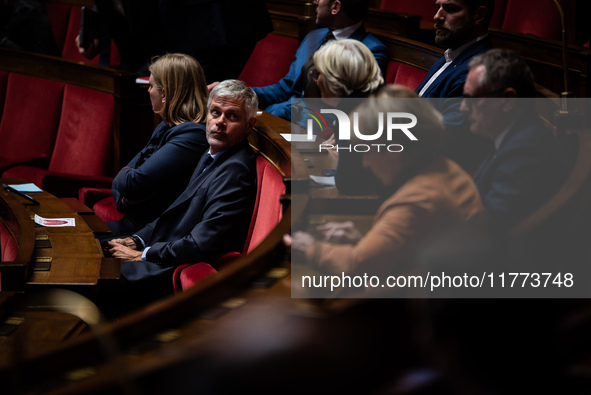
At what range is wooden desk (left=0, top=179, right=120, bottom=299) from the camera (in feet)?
5.50

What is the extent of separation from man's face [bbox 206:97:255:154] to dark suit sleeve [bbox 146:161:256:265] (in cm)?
8

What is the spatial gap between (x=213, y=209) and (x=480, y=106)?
0.83 metres

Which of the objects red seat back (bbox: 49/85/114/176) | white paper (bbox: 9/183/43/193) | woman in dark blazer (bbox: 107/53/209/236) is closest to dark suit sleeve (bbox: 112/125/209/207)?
woman in dark blazer (bbox: 107/53/209/236)

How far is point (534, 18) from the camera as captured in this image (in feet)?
11.3

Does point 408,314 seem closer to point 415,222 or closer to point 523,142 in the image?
point 415,222

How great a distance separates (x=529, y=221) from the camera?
1.19m

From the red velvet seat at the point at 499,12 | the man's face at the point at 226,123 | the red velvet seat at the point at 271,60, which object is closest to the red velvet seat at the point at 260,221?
the man's face at the point at 226,123

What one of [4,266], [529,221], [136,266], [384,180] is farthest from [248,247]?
[529,221]

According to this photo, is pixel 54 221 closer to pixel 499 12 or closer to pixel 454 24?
pixel 454 24

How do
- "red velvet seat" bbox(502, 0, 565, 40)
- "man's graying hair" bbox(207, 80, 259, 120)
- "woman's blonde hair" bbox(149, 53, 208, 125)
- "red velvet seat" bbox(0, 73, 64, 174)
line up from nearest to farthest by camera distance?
"man's graying hair" bbox(207, 80, 259, 120) < "woman's blonde hair" bbox(149, 53, 208, 125) < "red velvet seat" bbox(502, 0, 565, 40) < "red velvet seat" bbox(0, 73, 64, 174)

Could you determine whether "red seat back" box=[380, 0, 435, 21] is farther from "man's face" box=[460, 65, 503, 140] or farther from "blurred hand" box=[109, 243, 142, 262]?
"man's face" box=[460, 65, 503, 140]

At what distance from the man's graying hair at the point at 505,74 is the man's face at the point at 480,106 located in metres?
0.01

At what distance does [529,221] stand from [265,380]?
539mm

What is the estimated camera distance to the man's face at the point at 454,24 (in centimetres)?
203
